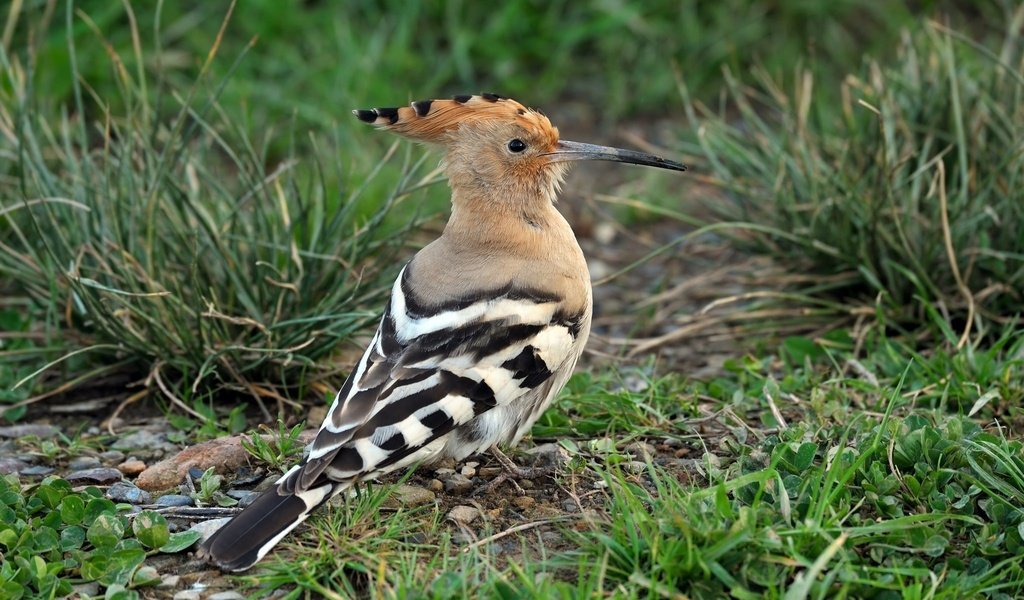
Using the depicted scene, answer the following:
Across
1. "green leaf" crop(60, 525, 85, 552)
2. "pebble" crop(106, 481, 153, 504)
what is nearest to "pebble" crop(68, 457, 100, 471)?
"pebble" crop(106, 481, 153, 504)

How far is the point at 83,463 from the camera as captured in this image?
111 inches

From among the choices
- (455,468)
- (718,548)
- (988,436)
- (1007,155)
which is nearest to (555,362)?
(455,468)

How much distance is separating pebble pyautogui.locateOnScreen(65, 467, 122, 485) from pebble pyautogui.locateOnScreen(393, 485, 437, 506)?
666mm

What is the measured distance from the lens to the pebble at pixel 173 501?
2.55m

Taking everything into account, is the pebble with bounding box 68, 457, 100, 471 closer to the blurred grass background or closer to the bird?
the blurred grass background

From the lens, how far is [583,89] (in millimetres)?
5324

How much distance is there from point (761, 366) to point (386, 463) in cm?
128

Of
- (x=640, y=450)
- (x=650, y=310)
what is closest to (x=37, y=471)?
(x=640, y=450)

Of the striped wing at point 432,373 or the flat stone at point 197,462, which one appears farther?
the flat stone at point 197,462

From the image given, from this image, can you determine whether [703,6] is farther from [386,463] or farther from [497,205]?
[386,463]

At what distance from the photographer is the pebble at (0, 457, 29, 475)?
8.97ft

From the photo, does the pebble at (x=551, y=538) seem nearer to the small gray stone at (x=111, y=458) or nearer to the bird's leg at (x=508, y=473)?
the bird's leg at (x=508, y=473)

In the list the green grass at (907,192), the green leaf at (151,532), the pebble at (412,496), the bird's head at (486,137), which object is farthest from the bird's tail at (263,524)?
the green grass at (907,192)

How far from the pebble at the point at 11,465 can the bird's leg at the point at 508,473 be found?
1.06 m
